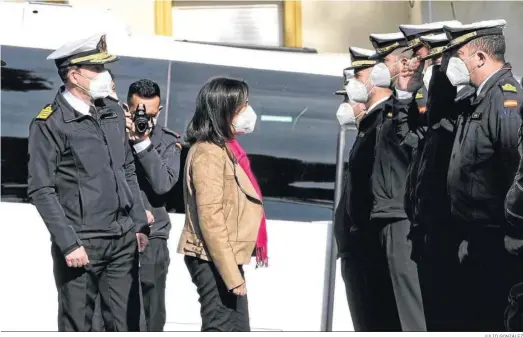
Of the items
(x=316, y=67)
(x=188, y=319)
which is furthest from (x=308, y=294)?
(x=316, y=67)

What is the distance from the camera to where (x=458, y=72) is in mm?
6184

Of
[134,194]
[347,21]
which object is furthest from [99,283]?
[347,21]

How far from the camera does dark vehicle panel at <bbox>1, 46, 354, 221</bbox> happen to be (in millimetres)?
8352

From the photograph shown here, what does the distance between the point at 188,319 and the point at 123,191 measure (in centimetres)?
195

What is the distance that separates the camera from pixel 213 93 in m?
6.17

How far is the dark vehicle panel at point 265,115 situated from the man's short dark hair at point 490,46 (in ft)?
7.76

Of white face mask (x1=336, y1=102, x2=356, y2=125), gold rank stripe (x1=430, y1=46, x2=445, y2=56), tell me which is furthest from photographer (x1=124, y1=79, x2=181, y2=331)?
gold rank stripe (x1=430, y1=46, x2=445, y2=56)

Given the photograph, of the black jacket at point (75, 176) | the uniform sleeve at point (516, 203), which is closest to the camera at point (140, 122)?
the black jacket at point (75, 176)

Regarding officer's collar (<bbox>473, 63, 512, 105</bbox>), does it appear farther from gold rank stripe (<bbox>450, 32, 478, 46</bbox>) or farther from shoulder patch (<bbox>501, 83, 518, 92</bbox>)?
gold rank stripe (<bbox>450, 32, 478, 46</bbox>)

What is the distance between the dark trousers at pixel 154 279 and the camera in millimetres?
7496

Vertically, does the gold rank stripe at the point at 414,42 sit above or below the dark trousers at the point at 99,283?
above

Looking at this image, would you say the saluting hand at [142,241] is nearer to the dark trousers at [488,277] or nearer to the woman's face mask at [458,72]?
the dark trousers at [488,277]

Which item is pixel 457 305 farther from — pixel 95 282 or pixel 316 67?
pixel 316 67

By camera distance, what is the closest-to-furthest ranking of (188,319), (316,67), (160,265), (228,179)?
(228,179) → (160,265) → (188,319) → (316,67)
